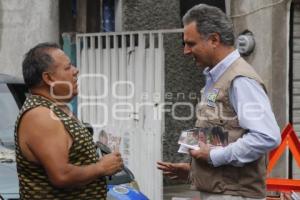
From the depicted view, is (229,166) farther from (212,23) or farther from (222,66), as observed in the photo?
(212,23)

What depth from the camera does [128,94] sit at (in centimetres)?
875

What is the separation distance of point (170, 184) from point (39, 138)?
8069 millimetres

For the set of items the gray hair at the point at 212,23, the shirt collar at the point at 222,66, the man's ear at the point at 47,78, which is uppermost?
the gray hair at the point at 212,23

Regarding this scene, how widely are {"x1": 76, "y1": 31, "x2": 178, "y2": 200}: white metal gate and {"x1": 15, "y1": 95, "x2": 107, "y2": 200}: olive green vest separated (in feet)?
16.4

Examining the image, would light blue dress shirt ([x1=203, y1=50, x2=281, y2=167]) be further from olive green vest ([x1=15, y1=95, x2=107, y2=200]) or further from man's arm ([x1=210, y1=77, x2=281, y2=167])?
olive green vest ([x1=15, y1=95, x2=107, y2=200])

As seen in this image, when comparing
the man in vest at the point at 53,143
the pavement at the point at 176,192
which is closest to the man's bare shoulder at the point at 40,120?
the man in vest at the point at 53,143

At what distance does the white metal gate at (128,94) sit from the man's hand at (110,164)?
4903mm

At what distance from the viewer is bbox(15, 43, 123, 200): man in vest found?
326 cm

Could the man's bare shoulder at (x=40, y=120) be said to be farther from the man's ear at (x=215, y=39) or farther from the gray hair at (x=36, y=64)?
the man's ear at (x=215, y=39)

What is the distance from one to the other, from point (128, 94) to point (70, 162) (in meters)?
5.44

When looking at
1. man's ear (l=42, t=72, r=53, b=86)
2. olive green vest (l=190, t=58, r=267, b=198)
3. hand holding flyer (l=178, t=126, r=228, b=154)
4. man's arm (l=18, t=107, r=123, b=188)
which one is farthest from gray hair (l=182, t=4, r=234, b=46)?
man's arm (l=18, t=107, r=123, b=188)

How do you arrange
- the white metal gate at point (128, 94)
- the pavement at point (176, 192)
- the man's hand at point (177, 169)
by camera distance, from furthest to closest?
the pavement at point (176, 192) → the white metal gate at point (128, 94) → the man's hand at point (177, 169)

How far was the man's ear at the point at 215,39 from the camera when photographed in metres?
3.59

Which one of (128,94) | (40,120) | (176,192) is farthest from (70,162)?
(176,192)
